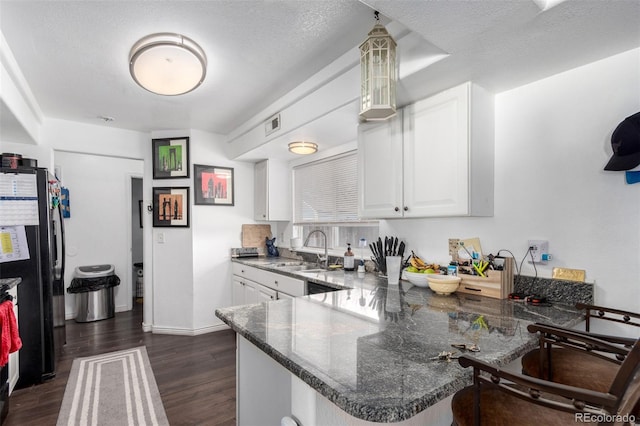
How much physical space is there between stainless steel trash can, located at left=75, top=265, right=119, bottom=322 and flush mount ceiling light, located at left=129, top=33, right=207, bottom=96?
11.3 ft

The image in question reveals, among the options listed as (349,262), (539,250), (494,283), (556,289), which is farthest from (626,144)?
(349,262)

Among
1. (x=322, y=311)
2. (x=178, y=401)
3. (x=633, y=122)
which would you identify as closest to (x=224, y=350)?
(x=178, y=401)

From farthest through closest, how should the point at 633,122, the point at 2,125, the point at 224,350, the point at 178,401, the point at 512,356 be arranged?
the point at 224,350 → the point at 2,125 → the point at 178,401 → the point at 633,122 → the point at 512,356

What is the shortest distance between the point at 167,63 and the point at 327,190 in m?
2.01

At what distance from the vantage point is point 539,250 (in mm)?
1791

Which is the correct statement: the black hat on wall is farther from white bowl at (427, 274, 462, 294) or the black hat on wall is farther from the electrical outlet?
white bowl at (427, 274, 462, 294)

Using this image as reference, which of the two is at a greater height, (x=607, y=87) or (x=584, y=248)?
(x=607, y=87)

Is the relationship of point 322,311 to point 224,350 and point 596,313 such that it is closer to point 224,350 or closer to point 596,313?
point 596,313

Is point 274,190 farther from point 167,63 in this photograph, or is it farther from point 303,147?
point 167,63

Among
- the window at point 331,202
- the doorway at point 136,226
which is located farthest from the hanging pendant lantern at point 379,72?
the doorway at point 136,226

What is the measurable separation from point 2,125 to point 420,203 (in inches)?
131

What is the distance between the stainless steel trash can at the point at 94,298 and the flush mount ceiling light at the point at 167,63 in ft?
11.3

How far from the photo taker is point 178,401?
230cm

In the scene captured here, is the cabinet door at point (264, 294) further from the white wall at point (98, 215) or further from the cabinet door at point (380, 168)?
the white wall at point (98, 215)
